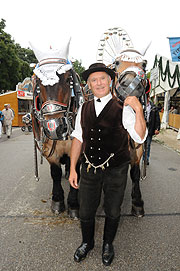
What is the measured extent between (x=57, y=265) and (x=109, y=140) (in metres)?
1.33

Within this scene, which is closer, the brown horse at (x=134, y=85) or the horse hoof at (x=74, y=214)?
the brown horse at (x=134, y=85)

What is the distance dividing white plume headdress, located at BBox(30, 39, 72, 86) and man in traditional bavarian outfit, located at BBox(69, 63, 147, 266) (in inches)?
23.8

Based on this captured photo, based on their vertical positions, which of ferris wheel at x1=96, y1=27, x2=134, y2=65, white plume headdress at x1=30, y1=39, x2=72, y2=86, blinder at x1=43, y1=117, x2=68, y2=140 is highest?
ferris wheel at x1=96, y1=27, x2=134, y2=65

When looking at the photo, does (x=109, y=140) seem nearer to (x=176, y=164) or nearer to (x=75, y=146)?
(x=75, y=146)

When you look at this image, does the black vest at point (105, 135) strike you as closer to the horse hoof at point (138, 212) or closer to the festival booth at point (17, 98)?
the horse hoof at point (138, 212)

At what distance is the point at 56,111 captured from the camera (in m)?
2.38

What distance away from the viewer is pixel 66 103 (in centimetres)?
255

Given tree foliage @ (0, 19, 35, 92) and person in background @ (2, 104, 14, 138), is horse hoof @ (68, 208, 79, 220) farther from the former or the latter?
tree foliage @ (0, 19, 35, 92)

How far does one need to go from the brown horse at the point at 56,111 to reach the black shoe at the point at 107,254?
85 centimetres

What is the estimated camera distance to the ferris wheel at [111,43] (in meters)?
3.89

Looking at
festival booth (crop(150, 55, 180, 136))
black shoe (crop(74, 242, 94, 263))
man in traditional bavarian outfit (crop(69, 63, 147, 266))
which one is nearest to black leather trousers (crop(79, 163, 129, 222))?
man in traditional bavarian outfit (crop(69, 63, 147, 266))

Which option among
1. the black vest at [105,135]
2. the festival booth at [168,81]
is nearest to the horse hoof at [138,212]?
the black vest at [105,135]

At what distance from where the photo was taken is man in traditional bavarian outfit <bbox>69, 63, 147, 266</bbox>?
1851mm

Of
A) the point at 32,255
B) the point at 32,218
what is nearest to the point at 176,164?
the point at 32,218
